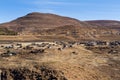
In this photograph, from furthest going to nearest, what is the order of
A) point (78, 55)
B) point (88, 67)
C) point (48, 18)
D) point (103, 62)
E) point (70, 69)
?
point (48, 18) < point (78, 55) < point (103, 62) < point (88, 67) < point (70, 69)

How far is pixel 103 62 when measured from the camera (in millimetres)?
31297

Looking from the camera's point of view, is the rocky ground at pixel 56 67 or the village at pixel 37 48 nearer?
the rocky ground at pixel 56 67

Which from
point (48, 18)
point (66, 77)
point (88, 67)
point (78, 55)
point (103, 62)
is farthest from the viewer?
point (48, 18)

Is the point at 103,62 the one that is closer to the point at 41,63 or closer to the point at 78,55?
the point at 78,55

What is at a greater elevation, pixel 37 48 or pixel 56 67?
pixel 37 48

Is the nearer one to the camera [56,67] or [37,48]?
[56,67]

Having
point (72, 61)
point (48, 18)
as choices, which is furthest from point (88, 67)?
point (48, 18)

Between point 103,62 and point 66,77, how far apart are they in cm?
810

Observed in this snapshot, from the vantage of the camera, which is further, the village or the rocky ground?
the village

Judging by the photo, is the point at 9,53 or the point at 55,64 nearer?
the point at 55,64

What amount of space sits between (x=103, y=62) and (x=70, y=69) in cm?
634

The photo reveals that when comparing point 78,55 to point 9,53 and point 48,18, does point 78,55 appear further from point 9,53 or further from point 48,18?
point 48,18

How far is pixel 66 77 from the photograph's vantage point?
24219 millimetres

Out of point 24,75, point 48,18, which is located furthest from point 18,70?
point 48,18
